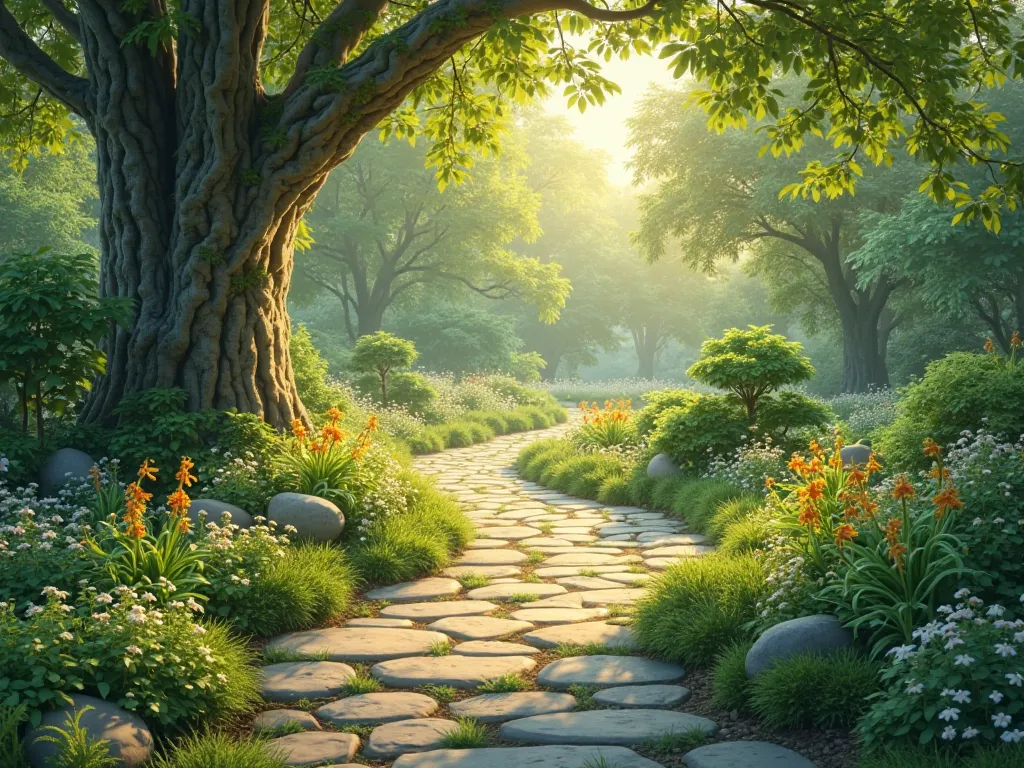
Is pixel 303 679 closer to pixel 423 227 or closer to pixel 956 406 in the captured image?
pixel 956 406

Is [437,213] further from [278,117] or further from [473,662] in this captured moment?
[473,662]

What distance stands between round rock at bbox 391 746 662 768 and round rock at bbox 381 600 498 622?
6.45 feet

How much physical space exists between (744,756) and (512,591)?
9.19 feet

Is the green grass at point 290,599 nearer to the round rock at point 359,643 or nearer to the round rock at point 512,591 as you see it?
the round rock at point 359,643

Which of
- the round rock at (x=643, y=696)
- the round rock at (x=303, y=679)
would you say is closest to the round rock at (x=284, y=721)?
the round rock at (x=303, y=679)

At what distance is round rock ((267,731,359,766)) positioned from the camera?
11.2ft

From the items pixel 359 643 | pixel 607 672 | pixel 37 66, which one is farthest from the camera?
pixel 37 66

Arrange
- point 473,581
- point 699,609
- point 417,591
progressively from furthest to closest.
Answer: point 473,581 < point 417,591 < point 699,609

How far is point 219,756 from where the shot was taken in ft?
10.4

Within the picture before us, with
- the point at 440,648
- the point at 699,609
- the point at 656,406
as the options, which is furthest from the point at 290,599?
the point at 656,406

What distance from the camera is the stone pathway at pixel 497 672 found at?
359 cm

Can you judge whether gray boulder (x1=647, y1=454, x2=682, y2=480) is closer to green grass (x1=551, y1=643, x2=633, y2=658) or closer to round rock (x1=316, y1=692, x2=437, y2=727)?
green grass (x1=551, y1=643, x2=633, y2=658)

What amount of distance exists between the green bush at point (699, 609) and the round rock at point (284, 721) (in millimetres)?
1832

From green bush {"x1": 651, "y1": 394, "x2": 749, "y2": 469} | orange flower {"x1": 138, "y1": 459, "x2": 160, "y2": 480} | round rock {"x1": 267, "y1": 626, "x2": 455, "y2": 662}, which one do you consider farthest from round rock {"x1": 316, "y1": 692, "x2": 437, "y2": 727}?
green bush {"x1": 651, "y1": 394, "x2": 749, "y2": 469}
